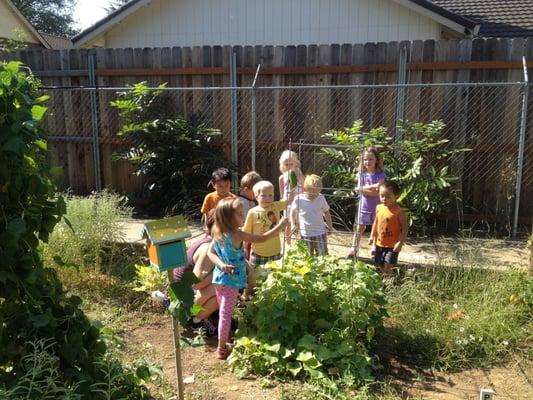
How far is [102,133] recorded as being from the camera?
845cm

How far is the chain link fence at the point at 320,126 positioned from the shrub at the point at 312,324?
2.99m

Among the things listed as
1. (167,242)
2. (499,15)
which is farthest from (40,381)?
(499,15)

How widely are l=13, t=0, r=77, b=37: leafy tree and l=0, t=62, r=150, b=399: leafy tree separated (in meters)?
49.0

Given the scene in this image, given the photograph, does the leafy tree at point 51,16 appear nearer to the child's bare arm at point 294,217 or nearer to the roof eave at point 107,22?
the roof eave at point 107,22

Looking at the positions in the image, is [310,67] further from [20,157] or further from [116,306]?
[20,157]

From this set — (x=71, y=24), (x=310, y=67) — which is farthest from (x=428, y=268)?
(x=71, y=24)

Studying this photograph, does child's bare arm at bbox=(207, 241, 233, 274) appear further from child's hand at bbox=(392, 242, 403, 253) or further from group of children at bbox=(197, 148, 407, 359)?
child's hand at bbox=(392, 242, 403, 253)

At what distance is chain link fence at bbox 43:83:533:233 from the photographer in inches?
268

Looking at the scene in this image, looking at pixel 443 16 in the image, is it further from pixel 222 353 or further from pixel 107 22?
pixel 222 353

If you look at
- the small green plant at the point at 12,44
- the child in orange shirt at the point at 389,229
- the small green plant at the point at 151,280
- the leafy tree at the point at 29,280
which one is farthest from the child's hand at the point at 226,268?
the small green plant at the point at 12,44

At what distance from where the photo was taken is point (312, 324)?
3.84 metres

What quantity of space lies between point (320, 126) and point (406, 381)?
4535 millimetres

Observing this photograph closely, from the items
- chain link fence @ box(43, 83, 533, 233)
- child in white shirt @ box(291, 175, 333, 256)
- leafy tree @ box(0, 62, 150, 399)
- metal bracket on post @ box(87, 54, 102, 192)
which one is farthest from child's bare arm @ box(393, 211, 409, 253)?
metal bracket on post @ box(87, 54, 102, 192)

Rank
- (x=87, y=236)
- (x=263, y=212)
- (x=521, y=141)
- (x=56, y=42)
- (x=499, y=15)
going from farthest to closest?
(x=56, y=42), (x=499, y=15), (x=521, y=141), (x=87, y=236), (x=263, y=212)
